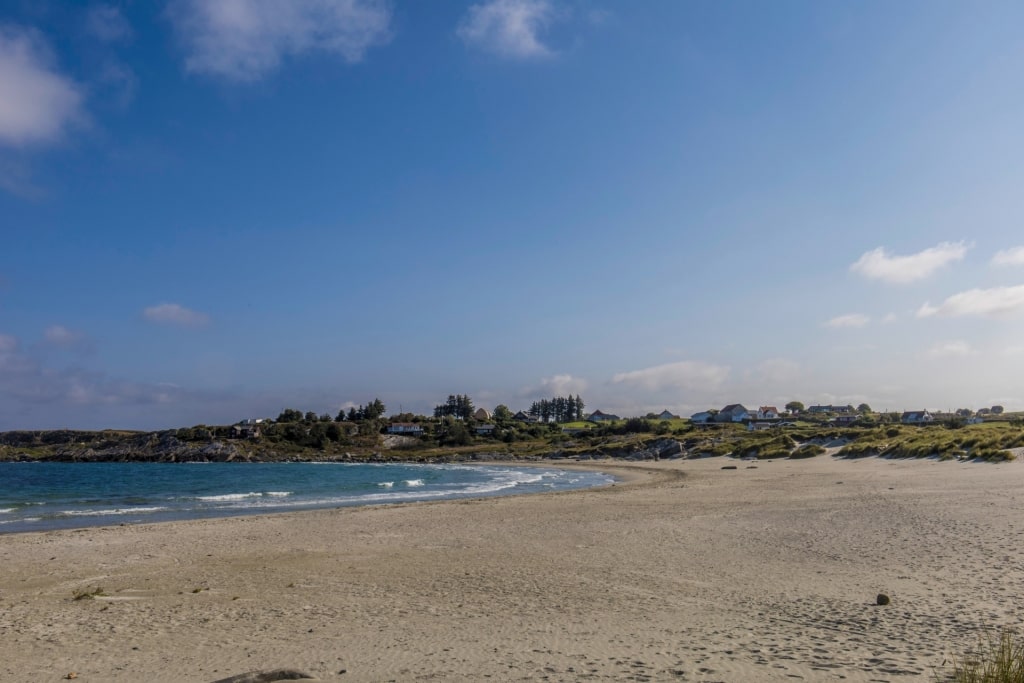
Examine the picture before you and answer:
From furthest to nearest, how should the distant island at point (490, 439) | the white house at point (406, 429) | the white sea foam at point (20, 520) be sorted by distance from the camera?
the white house at point (406, 429) < the distant island at point (490, 439) < the white sea foam at point (20, 520)

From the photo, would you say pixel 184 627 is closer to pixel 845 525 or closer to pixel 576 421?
pixel 845 525

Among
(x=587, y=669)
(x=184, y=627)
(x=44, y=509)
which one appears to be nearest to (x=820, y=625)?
(x=587, y=669)

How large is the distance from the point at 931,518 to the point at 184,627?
17.6m

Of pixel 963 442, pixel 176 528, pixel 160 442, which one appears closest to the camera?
pixel 176 528

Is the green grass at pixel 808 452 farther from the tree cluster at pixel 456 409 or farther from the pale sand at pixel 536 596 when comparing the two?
the tree cluster at pixel 456 409

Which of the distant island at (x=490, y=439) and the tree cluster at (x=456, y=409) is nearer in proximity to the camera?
the distant island at (x=490, y=439)

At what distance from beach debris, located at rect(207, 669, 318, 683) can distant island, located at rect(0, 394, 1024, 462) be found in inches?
1895

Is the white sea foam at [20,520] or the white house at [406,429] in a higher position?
the white house at [406,429]

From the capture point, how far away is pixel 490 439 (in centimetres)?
13038

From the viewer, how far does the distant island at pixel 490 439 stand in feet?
216

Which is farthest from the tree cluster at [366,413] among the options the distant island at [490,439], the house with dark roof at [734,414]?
the house with dark roof at [734,414]

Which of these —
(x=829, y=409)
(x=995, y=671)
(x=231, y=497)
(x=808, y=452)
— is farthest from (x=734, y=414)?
(x=995, y=671)

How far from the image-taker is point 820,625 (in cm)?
873

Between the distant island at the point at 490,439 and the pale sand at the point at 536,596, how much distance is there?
36379mm
